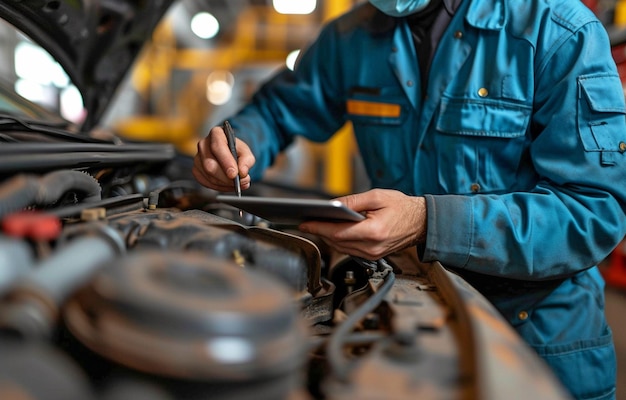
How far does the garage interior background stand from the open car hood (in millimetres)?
1815

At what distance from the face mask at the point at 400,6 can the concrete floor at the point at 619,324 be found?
5.36 feet

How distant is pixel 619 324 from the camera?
290 cm

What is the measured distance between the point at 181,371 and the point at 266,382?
3.5 inches

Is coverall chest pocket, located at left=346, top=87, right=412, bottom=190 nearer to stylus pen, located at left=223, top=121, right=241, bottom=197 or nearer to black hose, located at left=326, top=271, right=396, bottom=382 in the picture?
stylus pen, located at left=223, top=121, right=241, bottom=197

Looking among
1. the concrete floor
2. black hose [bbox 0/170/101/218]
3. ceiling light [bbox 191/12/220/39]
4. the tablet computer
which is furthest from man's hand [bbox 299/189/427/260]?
ceiling light [bbox 191/12/220/39]

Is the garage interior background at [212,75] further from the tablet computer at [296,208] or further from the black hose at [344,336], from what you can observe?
the black hose at [344,336]

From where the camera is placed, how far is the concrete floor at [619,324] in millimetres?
2277

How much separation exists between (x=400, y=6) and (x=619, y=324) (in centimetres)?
238

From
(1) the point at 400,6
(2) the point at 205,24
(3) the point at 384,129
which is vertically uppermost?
(2) the point at 205,24

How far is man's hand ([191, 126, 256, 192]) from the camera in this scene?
123 centimetres

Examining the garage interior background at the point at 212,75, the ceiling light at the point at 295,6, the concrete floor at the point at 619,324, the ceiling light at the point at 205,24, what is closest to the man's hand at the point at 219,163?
the concrete floor at the point at 619,324

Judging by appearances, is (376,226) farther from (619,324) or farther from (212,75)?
(212,75)

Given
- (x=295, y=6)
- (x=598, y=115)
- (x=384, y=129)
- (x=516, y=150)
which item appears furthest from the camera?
(x=295, y=6)

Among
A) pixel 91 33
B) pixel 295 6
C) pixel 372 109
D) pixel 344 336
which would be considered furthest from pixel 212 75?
pixel 344 336
